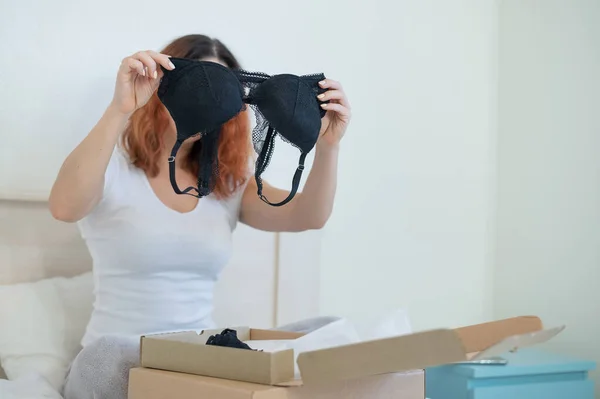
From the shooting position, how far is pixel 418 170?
6.47ft

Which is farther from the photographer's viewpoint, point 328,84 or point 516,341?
point 328,84

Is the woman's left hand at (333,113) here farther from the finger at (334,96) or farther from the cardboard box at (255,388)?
the cardboard box at (255,388)

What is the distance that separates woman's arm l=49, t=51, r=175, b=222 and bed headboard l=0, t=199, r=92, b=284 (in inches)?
9.1

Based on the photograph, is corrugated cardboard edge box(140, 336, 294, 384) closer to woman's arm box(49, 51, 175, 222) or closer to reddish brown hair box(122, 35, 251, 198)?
woman's arm box(49, 51, 175, 222)

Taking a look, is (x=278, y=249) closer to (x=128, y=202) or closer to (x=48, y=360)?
(x=128, y=202)

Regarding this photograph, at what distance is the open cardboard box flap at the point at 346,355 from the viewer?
713 millimetres

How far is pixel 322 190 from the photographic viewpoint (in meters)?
1.35

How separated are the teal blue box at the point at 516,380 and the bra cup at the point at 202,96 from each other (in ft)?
2.70

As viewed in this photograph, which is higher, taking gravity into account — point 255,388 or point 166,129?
point 166,129

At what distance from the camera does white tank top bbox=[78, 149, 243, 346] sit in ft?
4.20

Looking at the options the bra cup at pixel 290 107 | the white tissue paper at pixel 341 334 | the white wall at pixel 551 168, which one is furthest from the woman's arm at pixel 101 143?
the white wall at pixel 551 168

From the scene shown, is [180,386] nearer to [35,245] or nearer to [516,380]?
[35,245]

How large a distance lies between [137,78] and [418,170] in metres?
1.09

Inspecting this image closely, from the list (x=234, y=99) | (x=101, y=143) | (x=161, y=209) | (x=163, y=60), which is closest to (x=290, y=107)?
(x=234, y=99)
